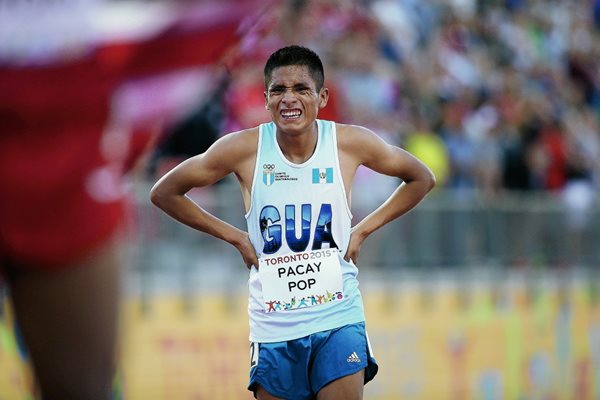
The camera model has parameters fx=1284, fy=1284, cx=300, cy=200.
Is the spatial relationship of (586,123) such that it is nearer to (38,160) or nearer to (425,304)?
(425,304)

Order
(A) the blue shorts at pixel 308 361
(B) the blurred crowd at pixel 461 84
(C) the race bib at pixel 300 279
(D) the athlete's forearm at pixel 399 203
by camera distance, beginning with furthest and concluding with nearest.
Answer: (B) the blurred crowd at pixel 461 84, (D) the athlete's forearm at pixel 399 203, (A) the blue shorts at pixel 308 361, (C) the race bib at pixel 300 279

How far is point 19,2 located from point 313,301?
358cm

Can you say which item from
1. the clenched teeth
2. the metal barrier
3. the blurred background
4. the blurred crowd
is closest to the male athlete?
the clenched teeth

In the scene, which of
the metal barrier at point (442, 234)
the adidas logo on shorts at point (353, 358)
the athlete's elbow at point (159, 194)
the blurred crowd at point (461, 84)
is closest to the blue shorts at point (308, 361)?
the adidas logo on shorts at point (353, 358)

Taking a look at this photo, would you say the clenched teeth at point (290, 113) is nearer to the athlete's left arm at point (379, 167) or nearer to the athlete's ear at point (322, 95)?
the athlete's ear at point (322, 95)

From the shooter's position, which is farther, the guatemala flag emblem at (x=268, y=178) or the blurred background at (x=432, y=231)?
the blurred background at (x=432, y=231)

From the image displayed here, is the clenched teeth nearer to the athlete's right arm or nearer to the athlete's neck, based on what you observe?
the athlete's neck

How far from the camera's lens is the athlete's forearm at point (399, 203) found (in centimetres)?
613

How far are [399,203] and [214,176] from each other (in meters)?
0.97

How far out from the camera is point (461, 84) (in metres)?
13.8

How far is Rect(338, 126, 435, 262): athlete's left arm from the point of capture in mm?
5887

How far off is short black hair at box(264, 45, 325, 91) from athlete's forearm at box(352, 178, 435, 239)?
2.71 feet

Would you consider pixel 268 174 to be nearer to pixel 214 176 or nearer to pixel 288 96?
pixel 214 176

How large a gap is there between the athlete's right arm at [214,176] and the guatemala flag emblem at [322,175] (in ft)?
0.96
